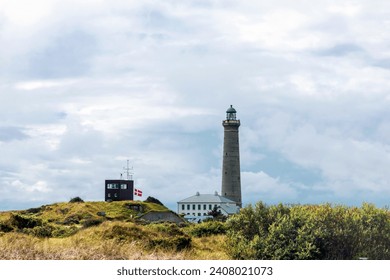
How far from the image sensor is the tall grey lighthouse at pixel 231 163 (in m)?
114

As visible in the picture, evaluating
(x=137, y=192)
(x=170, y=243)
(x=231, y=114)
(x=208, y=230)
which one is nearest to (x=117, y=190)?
(x=137, y=192)

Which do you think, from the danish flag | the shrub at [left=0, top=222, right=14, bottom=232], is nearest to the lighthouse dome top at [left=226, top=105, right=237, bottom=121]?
the danish flag

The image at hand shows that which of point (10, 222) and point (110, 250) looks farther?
point (10, 222)

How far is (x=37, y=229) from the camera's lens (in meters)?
42.3

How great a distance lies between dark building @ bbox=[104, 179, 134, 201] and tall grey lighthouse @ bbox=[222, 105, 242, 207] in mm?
17848

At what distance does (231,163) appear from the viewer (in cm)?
11369

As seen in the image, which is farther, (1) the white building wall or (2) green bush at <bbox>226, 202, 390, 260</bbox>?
(1) the white building wall

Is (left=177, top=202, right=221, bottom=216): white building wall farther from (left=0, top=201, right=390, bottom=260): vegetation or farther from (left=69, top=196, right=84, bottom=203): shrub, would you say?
(left=0, top=201, right=390, bottom=260): vegetation

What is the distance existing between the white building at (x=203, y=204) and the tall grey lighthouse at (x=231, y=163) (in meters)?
1.70

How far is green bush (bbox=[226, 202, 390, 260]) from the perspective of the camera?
28172 millimetres

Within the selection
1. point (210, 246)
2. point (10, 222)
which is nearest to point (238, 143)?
point (10, 222)

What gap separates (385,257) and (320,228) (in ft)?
10.9

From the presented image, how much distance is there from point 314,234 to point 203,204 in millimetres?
96970
